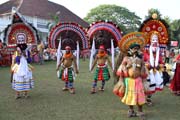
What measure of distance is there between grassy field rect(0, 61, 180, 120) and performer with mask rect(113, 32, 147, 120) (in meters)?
0.46

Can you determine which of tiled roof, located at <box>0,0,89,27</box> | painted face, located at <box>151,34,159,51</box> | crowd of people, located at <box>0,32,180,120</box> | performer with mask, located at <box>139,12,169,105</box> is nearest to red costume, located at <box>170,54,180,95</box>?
crowd of people, located at <box>0,32,180,120</box>

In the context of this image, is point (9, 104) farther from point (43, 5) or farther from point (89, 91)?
point (43, 5)

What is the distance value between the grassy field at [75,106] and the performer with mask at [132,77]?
460 millimetres

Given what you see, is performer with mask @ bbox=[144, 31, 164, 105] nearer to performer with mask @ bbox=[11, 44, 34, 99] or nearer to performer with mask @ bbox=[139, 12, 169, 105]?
performer with mask @ bbox=[139, 12, 169, 105]

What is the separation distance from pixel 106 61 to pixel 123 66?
3.37m

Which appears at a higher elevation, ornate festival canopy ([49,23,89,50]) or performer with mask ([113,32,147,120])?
ornate festival canopy ([49,23,89,50])

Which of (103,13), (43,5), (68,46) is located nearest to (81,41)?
(68,46)

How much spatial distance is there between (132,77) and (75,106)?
1.93 meters

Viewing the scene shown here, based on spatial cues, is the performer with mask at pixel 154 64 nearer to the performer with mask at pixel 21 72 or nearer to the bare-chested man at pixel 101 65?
the bare-chested man at pixel 101 65

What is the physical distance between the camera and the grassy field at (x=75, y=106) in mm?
6648

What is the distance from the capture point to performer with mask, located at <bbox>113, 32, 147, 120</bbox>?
6.30m

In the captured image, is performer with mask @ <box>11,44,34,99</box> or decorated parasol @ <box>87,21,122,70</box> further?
decorated parasol @ <box>87,21,122,70</box>

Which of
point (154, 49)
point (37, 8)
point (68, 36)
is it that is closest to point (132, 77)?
point (154, 49)

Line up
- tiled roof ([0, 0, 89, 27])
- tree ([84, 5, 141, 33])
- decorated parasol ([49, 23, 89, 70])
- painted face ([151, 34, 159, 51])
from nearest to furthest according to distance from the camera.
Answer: painted face ([151, 34, 159, 51]) < decorated parasol ([49, 23, 89, 70]) < tiled roof ([0, 0, 89, 27]) < tree ([84, 5, 141, 33])
